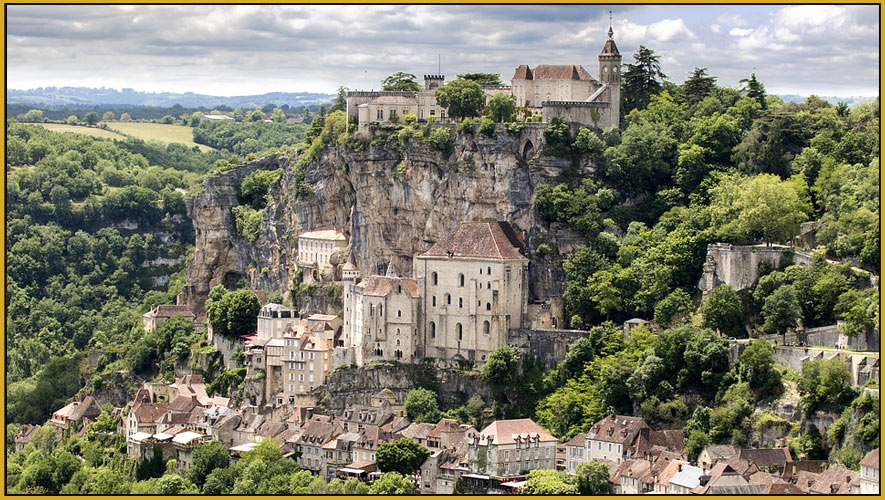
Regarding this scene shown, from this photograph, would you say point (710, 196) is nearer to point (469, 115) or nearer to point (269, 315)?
point (469, 115)

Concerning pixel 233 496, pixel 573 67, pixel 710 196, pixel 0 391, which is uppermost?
pixel 573 67

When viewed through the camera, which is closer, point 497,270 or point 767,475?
point 767,475

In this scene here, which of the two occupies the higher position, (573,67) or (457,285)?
(573,67)

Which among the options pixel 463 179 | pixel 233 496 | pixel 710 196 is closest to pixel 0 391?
pixel 233 496

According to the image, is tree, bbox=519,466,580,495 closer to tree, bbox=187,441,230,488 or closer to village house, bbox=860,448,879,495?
village house, bbox=860,448,879,495

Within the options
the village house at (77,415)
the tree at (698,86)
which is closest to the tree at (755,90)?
the tree at (698,86)

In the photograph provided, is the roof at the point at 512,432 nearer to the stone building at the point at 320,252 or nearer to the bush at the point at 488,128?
the bush at the point at 488,128

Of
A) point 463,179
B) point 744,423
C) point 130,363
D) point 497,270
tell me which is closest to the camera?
point 744,423
